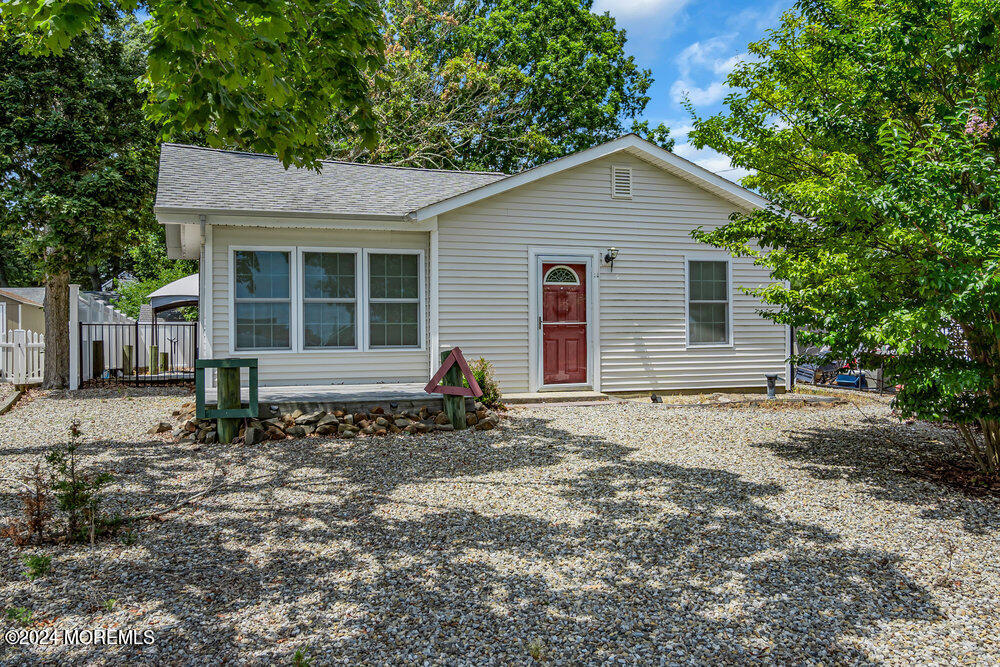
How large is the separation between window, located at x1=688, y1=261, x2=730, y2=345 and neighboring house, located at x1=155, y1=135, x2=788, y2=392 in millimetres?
24

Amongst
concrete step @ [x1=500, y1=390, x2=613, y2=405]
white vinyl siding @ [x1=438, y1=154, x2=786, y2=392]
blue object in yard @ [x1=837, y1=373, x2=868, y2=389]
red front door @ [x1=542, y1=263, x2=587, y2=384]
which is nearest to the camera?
concrete step @ [x1=500, y1=390, x2=613, y2=405]

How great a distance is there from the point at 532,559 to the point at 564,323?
22.9 feet

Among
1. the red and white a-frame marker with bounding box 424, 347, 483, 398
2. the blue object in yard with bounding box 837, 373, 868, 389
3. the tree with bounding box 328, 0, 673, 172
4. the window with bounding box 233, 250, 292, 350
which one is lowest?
the blue object in yard with bounding box 837, 373, 868, 389

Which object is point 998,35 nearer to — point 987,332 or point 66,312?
point 987,332

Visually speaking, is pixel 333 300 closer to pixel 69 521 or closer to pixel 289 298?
pixel 289 298

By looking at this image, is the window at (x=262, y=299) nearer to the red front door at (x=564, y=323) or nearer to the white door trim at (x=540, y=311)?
the white door trim at (x=540, y=311)

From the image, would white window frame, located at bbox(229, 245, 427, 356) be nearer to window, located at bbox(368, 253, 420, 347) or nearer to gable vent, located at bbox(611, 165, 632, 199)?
window, located at bbox(368, 253, 420, 347)

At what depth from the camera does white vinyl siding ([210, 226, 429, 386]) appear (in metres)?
9.09

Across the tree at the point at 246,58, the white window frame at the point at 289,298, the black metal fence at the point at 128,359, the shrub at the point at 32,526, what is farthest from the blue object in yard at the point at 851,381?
the black metal fence at the point at 128,359

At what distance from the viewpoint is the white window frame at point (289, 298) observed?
29.9ft

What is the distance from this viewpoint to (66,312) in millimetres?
13406

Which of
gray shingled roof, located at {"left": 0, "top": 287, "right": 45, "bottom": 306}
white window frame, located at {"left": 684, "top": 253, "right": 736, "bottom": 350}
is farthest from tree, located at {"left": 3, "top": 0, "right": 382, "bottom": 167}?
gray shingled roof, located at {"left": 0, "top": 287, "right": 45, "bottom": 306}

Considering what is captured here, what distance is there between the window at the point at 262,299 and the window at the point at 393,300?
1.23 meters

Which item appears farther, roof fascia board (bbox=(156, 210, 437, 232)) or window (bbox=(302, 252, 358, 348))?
window (bbox=(302, 252, 358, 348))
